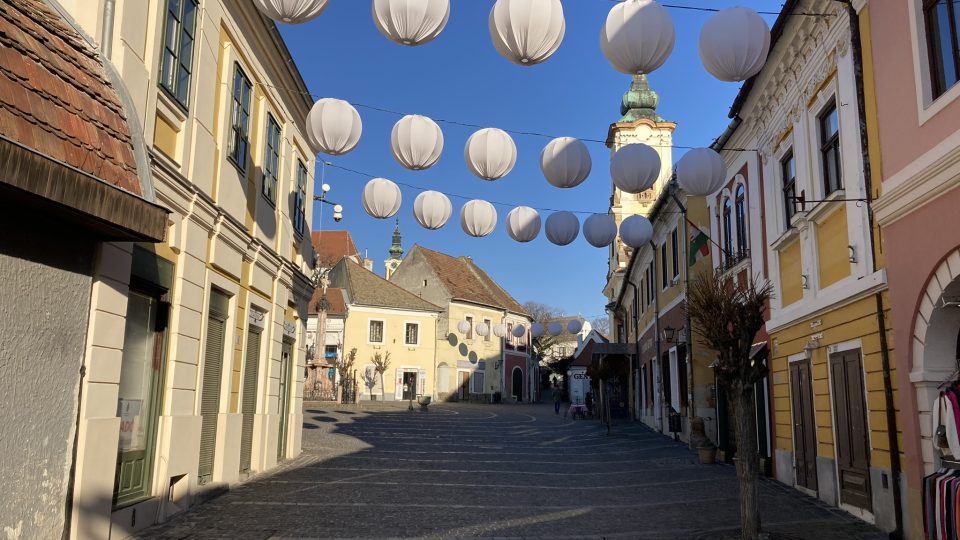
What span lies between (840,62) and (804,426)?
20.1ft

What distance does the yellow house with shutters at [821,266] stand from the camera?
31.3 ft

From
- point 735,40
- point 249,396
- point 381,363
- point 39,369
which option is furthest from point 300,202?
point 381,363

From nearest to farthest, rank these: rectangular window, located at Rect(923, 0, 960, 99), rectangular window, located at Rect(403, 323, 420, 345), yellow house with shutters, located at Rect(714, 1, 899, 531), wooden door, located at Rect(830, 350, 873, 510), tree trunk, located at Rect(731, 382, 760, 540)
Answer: rectangular window, located at Rect(923, 0, 960, 99) → tree trunk, located at Rect(731, 382, 760, 540) → yellow house with shutters, located at Rect(714, 1, 899, 531) → wooden door, located at Rect(830, 350, 873, 510) → rectangular window, located at Rect(403, 323, 420, 345)

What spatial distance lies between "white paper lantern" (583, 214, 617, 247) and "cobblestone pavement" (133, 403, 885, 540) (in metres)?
4.54

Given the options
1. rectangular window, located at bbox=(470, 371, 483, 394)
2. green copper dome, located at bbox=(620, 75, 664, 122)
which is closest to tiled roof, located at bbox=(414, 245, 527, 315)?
rectangular window, located at bbox=(470, 371, 483, 394)

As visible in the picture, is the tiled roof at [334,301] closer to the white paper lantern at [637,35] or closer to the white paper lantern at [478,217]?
the white paper lantern at [478,217]

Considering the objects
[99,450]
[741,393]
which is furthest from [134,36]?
[741,393]

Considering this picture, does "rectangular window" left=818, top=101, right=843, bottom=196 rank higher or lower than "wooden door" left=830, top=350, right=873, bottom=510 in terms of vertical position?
higher

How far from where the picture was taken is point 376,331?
5422 centimetres

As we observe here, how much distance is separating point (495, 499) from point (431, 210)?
490 centimetres

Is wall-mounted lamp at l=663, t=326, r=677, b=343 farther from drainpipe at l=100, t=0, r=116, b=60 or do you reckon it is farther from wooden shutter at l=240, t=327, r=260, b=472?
drainpipe at l=100, t=0, r=116, b=60

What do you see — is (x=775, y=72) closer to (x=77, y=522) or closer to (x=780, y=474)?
(x=780, y=474)

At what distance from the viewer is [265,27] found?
13.0m

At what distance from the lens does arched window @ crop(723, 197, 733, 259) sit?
57.1 ft
